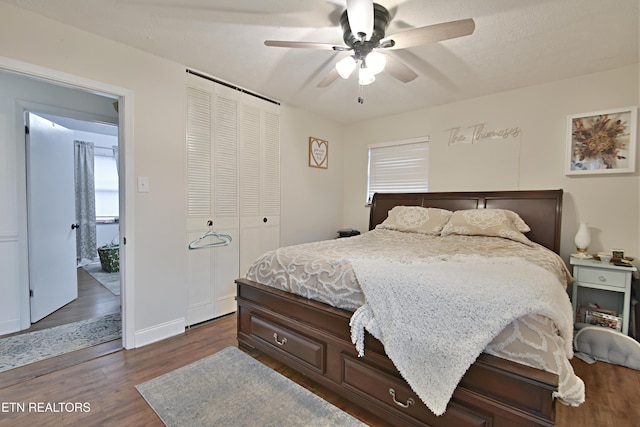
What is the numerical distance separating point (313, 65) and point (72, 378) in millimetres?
3015

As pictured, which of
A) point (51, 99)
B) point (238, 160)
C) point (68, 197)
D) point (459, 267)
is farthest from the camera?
point (68, 197)

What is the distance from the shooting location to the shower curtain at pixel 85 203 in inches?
213

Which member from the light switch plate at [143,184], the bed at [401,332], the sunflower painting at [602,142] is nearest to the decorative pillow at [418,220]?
the bed at [401,332]

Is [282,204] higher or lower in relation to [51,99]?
lower

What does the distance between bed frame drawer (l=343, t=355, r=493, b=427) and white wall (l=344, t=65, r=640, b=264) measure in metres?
2.46

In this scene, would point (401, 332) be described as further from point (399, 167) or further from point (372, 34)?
point (399, 167)

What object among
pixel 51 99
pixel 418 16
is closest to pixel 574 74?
pixel 418 16

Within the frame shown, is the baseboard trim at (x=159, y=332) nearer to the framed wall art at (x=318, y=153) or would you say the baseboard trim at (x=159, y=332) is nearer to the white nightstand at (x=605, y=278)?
the framed wall art at (x=318, y=153)

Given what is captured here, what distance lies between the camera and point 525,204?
117 inches

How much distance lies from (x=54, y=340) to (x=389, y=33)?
3718mm

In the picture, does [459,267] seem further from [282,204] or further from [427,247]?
[282,204]

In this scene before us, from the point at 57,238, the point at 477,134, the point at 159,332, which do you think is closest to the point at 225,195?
the point at 159,332

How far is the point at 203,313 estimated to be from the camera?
289cm

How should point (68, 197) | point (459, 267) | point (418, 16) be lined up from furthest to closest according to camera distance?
point (68, 197)
point (418, 16)
point (459, 267)
